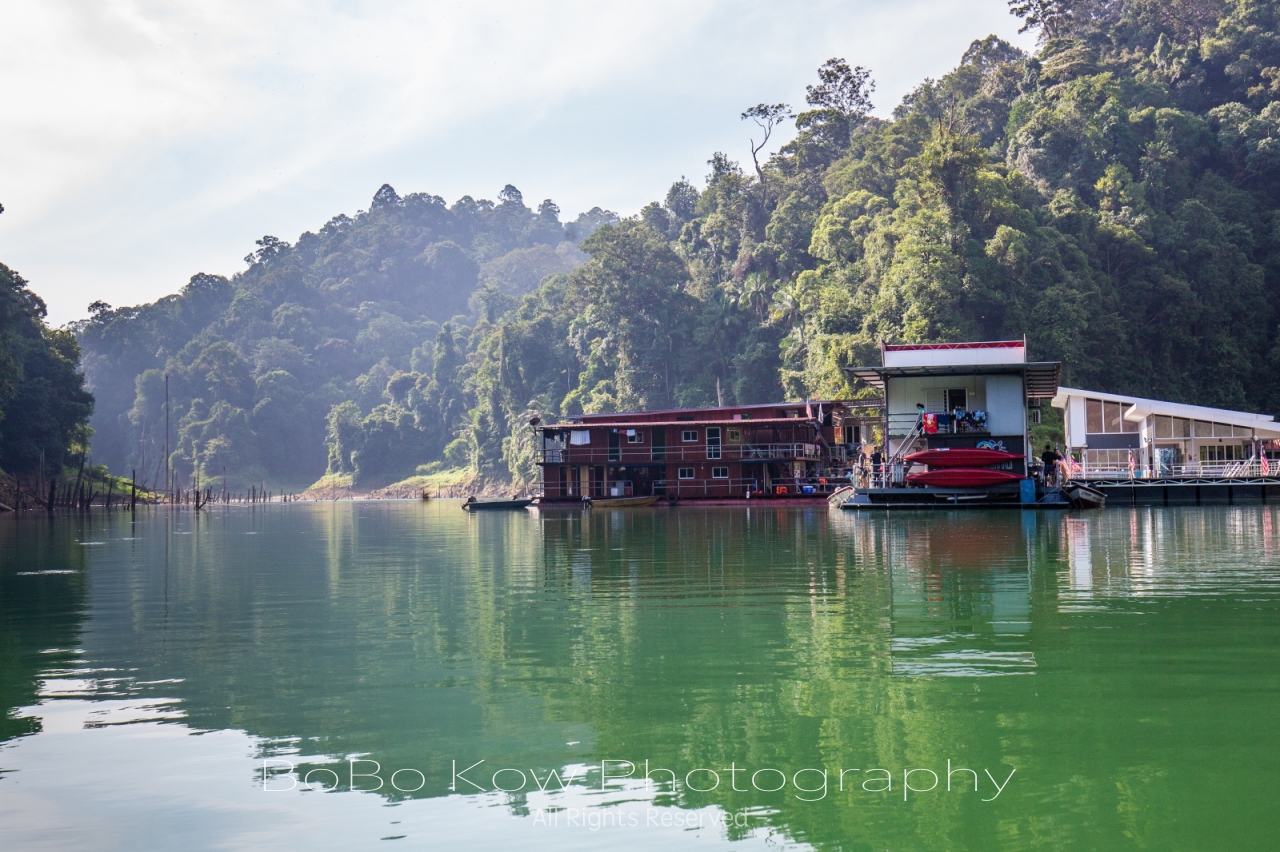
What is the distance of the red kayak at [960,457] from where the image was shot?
41000 millimetres

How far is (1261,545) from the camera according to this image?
22.3m

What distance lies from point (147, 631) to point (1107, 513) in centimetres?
3183

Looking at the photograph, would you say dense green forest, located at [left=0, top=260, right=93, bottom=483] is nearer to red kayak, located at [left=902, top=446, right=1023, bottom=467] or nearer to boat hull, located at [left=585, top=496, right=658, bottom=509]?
boat hull, located at [left=585, top=496, right=658, bottom=509]

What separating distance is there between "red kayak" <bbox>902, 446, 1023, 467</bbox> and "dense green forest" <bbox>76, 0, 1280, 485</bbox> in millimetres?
22602

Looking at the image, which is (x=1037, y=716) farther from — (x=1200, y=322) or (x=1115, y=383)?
(x=1200, y=322)

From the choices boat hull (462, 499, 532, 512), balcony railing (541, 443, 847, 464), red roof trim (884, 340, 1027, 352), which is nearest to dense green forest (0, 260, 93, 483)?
boat hull (462, 499, 532, 512)

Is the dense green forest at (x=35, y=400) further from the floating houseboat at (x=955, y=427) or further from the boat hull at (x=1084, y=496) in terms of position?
the boat hull at (x=1084, y=496)

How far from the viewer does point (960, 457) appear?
4116 centimetres

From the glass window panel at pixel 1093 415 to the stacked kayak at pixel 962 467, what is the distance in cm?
1313

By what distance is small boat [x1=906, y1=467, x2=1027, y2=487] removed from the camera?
40.3 meters

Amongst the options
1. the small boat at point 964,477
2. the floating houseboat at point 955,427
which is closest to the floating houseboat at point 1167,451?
the floating houseboat at point 955,427

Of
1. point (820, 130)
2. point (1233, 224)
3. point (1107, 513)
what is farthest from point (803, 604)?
point (820, 130)

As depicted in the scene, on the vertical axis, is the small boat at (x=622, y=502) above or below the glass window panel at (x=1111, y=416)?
below

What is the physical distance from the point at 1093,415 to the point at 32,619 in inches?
1892
